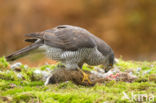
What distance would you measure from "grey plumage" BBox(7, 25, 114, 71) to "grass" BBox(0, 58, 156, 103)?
662 millimetres

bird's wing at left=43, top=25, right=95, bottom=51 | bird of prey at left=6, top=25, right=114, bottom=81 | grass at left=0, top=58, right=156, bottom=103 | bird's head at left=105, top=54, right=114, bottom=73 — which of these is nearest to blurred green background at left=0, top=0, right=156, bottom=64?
bird's head at left=105, top=54, right=114, bottom=73

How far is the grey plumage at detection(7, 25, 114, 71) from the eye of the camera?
6.70 m

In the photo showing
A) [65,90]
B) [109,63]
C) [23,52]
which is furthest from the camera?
[109,63]

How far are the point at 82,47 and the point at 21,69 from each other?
4.91 ft

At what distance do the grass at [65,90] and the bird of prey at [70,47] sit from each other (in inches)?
25.1

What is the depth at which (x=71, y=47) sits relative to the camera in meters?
6.68

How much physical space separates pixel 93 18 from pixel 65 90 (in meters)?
16.0

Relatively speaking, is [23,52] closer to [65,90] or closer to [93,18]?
[65,90]

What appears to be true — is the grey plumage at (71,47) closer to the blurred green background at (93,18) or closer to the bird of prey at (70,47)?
the bird of prey at (70,47)

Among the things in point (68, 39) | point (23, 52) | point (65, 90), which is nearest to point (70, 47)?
point (68, 39)

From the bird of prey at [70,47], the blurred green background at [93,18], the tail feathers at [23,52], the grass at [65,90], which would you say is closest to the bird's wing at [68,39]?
the bird of prey at [70,47]

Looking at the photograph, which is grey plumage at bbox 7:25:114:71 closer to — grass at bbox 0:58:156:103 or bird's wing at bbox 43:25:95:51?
bird's wing at bbox 43:25:95:51

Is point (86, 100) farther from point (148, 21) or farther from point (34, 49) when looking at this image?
point (148, 21)

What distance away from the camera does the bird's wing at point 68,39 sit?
6698mm
